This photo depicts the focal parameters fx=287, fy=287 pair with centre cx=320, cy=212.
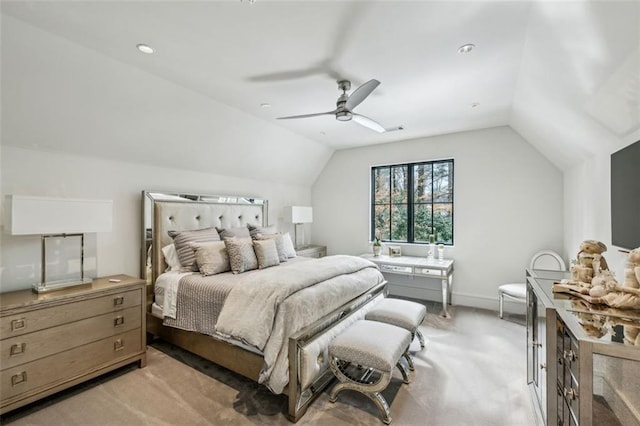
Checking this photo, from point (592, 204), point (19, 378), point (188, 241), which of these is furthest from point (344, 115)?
point (19, 378)

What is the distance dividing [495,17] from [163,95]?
2.95 meters

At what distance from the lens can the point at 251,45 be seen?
223 centimetres

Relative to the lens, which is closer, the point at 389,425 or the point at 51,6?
the point at 51,6

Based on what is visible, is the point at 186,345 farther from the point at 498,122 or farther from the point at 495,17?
the point at 498,122

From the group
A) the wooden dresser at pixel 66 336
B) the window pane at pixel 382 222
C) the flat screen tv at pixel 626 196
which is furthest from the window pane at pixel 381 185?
the wooden dresser at pixel 66 336

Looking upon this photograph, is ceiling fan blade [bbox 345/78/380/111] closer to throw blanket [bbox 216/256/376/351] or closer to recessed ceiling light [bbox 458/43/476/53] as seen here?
recessed ceiling light [bbox 458/43/476/53]

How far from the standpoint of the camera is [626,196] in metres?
1.78

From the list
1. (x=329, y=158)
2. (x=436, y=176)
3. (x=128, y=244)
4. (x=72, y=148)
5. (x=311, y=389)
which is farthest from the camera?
(x=329, y=158)

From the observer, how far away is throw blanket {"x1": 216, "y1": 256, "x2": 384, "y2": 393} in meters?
2.07

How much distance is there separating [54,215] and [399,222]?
4.61 metres

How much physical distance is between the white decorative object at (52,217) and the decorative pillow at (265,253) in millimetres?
1460

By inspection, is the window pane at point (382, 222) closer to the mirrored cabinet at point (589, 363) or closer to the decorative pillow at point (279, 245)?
the decorative pillow at point (279, 245)

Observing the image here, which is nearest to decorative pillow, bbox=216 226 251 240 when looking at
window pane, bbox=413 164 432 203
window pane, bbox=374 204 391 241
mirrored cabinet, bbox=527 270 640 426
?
window pane, bbox=374 204 391 241

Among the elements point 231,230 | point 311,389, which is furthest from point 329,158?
point 311,389
